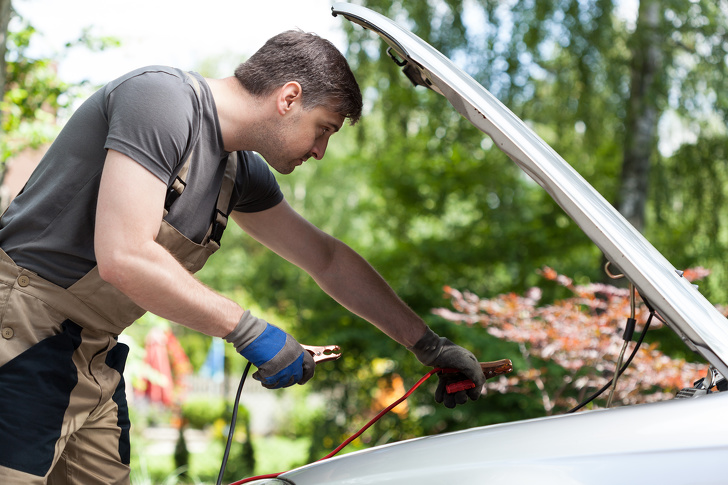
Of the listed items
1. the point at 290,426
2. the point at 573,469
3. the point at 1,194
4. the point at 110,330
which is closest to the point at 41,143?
the point at 1,194

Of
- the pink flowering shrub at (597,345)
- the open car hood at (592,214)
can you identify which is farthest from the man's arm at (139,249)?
the pink flowering shrub at (597,345)

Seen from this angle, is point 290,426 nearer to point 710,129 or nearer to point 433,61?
point 710,129

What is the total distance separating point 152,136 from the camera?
4.56 feet

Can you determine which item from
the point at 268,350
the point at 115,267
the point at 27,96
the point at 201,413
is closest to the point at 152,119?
the point at 115,267

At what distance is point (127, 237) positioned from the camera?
1.33 metres

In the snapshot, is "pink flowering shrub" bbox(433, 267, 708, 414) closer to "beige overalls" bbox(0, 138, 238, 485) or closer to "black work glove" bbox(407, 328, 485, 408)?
"black work glove" bbox(407, 328, 485, 408)

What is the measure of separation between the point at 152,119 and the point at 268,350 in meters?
0.57

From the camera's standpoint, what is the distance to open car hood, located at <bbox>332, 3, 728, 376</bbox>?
99 centimetres

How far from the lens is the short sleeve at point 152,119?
4.50 feet

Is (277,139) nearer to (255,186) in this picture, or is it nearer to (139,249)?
(255,186)

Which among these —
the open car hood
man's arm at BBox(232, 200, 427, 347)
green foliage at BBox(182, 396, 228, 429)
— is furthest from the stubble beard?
green foliage at BBox(182, 396, 228, 429)

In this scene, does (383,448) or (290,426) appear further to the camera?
(290,426)

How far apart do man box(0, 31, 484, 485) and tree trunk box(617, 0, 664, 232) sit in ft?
14.2

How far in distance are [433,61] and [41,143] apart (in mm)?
5056
